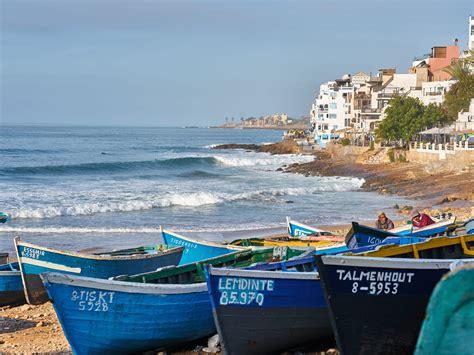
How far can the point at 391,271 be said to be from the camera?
9.49 m

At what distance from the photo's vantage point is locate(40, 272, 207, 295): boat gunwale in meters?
10.6

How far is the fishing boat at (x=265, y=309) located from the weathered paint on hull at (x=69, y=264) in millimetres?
4667

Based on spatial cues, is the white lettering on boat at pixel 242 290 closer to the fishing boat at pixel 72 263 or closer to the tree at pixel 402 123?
the fishing boat at pixel 72 263

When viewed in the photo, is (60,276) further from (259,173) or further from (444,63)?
(444,63)

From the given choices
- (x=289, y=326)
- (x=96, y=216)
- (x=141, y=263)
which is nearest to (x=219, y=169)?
(x=96, y=216)

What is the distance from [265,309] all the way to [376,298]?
1.59 metres

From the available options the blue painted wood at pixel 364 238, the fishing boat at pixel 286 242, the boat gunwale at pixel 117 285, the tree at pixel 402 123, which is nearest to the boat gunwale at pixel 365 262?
the boat gunwale at pixel 117 285

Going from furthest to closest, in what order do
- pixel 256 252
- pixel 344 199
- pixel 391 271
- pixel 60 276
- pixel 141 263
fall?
pixel 344 199 < pixel 141 263 < pixel 256 252 < pixel 60 276 < pixel 391 271

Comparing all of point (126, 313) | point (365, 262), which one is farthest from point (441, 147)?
point (365, 262)

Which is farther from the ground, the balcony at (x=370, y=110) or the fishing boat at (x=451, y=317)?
the balcony at (x=370, y=110)

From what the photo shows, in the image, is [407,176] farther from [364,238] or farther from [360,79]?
[360,79]

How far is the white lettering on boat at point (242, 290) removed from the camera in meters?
10.2

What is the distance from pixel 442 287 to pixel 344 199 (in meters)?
36.5

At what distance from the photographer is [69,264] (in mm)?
14438
